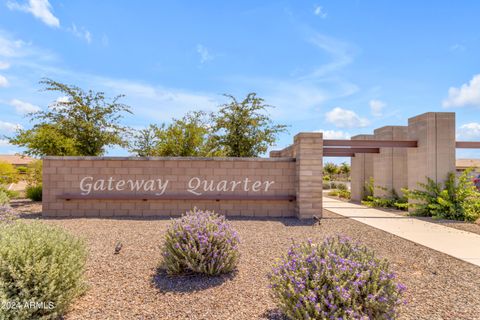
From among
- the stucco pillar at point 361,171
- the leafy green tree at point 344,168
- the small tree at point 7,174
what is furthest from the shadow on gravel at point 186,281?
the leafy green tree at point 344,168

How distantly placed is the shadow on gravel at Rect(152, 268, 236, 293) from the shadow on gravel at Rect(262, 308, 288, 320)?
1.01m

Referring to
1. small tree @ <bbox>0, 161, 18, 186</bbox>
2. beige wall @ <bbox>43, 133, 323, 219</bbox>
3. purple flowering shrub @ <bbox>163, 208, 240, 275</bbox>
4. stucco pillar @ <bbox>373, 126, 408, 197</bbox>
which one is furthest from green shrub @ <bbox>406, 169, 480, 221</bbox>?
small tree @ <bbox>0, 161, 18, 186</bbox>

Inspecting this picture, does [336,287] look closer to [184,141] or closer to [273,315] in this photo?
[273,315]

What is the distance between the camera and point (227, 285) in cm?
444

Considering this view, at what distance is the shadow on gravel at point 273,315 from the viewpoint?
11.6 feet

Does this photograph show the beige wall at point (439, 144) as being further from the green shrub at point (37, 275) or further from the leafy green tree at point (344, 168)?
the leafy green tree at point (344, 168)

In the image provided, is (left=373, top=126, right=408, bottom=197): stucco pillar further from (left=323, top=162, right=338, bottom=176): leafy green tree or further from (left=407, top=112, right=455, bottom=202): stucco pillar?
(left=323, top=162, right=338, bottom=176): leafy green tree

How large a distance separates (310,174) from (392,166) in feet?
22.1

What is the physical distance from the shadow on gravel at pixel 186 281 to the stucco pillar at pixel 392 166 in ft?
40.3

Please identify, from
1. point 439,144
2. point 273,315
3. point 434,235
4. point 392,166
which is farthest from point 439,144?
point 273,315

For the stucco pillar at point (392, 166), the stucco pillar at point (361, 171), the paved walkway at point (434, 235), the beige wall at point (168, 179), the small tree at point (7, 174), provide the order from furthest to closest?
the small tree at point (7, 174)
the stucco pillar at point (361, 171)
the stucco pillar at point (392, 166)
the beige wall at point (168, 179)
the paved walkway at point (434, 235)

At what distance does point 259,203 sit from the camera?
416 inches

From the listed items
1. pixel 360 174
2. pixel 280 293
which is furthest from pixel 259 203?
pixel 360 174

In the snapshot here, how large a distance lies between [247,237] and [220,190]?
363 centimetres
